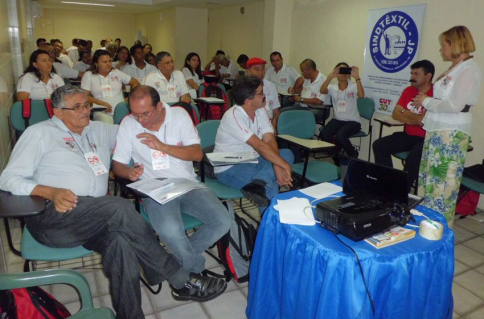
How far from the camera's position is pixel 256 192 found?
250 cm

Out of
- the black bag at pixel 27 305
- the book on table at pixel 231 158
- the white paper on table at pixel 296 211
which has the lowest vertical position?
the black bag at pixel 27 305

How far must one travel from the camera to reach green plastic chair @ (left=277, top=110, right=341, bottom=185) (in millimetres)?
3115

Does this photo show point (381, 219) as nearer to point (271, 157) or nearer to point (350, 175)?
point (350, 175)

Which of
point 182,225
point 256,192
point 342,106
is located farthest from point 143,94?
point 342,106

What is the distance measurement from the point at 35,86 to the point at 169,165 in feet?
8.22

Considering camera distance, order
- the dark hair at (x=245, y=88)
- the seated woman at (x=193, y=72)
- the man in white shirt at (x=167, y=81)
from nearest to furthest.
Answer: the dark hair at (x=245, y=88) < the man in white shirt at (x=167, y=81) < the seated woman at (x=193, y=72)

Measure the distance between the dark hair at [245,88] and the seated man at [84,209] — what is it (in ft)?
3.47

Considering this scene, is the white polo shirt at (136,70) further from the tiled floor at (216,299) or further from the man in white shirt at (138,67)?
the tiled floor at (216,299)

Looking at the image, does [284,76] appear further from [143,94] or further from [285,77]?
[143,94]

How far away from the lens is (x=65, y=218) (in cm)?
193

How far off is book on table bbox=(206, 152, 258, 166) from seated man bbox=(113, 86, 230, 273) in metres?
0.11

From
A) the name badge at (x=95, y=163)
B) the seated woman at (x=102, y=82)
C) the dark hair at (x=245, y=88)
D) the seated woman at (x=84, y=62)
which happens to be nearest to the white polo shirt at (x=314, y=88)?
the seated woman at (x=102, y=82)

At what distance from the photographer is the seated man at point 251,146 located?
8.75ft

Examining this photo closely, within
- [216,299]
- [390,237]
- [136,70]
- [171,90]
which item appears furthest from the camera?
[136,70]
